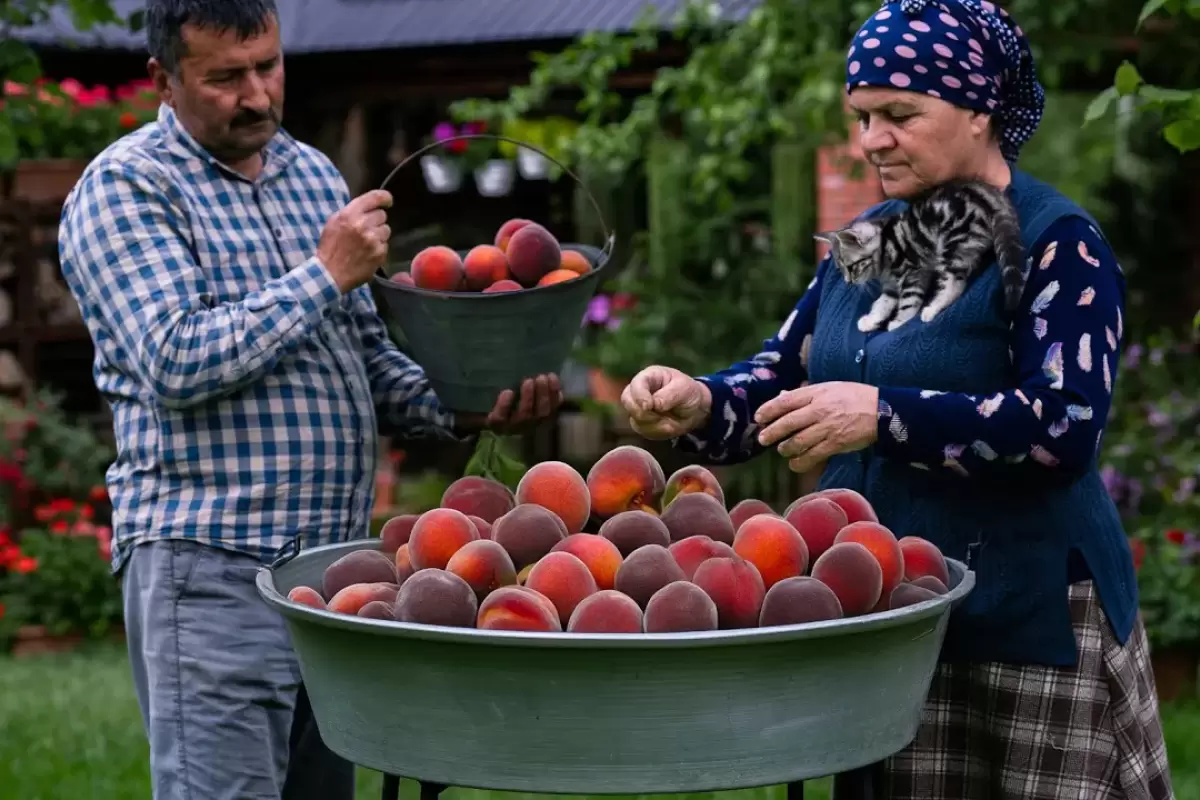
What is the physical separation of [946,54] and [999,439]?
0.57 m

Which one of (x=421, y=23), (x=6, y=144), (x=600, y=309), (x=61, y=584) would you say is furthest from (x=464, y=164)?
(x=6, y=144)

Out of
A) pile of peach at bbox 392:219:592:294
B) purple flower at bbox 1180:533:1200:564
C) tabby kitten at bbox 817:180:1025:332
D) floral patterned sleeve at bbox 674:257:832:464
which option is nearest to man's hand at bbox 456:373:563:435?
pile of peach at bbox 392:219:592:294

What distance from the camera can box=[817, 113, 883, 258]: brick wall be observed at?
6352mm

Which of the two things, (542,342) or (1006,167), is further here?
(542,342)

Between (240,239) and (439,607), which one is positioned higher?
(240,239)

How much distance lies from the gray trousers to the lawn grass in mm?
1845

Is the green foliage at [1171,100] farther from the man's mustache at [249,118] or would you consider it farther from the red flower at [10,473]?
the red flower at [10,473]

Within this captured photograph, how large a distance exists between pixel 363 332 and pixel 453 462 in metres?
6.35

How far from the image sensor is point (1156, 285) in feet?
26.1

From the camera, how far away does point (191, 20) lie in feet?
8.17

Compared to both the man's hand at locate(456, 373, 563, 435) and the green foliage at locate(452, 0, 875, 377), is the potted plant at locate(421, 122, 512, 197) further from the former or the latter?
the man's hand at locate(456, 373, 563, 435)

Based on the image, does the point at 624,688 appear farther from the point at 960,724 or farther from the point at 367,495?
the point at 367,495

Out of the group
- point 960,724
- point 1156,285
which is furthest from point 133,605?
point 1156,285

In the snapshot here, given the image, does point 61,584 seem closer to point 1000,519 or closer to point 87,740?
point 87,740
